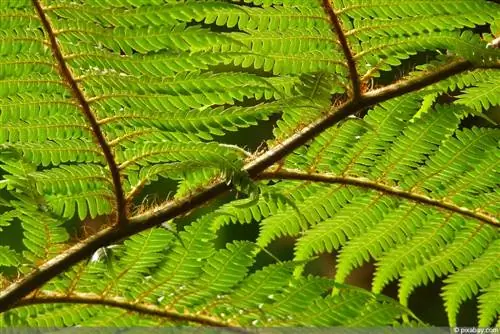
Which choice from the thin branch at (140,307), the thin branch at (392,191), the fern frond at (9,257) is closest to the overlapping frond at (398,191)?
the thin branch at (392,191)

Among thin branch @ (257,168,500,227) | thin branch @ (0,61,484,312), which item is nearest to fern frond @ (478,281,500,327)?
thin branch @ (257,168,500,227)

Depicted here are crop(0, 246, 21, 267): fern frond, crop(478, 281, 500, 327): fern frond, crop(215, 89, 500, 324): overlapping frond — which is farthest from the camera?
crop(478, 281, 500, 327): fern frond

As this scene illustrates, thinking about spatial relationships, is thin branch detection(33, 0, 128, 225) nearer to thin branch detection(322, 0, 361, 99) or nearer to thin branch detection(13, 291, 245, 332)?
thin branch detection(13, 291, 245, 332)

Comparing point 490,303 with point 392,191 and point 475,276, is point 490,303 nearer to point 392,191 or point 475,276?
point 475,276

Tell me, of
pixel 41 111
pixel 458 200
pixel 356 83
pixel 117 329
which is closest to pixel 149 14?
pixel 41 111

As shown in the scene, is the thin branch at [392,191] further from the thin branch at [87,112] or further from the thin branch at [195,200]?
the thin branch at [87,112]

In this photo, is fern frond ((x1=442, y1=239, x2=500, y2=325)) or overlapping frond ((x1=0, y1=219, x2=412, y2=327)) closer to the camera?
overlapping frond ((x1=0, y1=219, x2=412, y2=327))

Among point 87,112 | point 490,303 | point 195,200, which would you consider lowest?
point 490,303

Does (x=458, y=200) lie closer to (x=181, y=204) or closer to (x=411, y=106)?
(x=411, y=106)

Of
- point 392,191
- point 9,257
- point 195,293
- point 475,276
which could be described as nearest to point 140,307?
point 195,293
